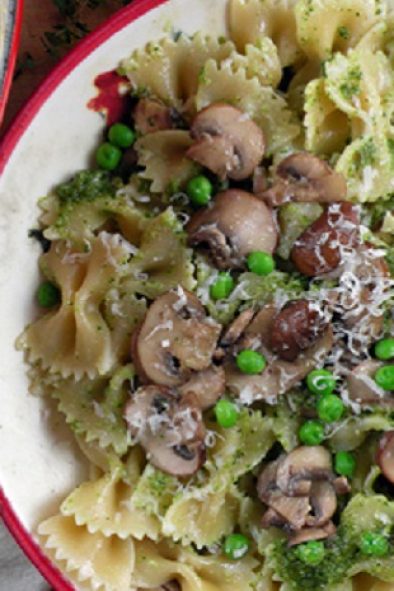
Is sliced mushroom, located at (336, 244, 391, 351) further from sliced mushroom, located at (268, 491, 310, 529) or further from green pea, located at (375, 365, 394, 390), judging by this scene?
sliced mushroom, located at (268, 491, 310, 529)

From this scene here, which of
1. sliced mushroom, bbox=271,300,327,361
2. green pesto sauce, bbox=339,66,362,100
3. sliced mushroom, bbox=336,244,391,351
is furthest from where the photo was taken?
green pesto sauce, bbox=339,66,362,100

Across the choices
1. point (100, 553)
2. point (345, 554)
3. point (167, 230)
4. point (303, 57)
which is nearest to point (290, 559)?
point (345, 554)

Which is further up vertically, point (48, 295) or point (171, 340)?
point (48, 295)

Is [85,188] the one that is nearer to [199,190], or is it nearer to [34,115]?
[34,115]

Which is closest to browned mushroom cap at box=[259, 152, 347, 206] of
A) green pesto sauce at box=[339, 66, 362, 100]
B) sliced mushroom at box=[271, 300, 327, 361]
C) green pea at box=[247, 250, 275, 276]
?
green pea at box=[247, 250, 275, 276]

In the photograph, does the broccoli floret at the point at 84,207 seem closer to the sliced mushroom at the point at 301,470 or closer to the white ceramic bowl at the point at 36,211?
the white ceramic bowl at the point at 36,211

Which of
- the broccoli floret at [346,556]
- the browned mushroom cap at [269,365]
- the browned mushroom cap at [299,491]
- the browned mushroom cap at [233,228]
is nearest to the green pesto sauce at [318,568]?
the broccoli floret at [346,556]

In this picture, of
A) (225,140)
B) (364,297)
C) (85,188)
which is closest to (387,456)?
(364,297)
